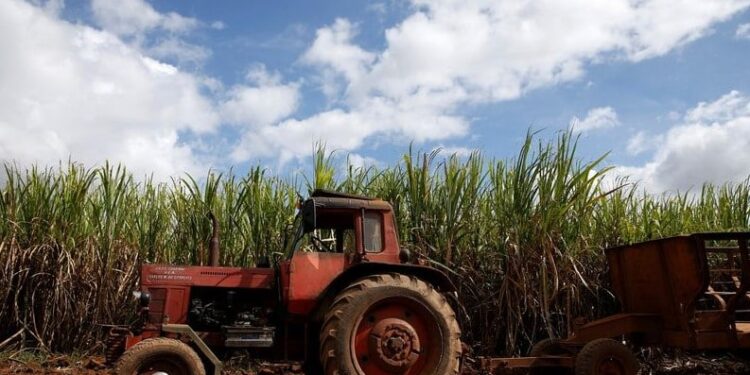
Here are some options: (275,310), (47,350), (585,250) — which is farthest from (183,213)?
(585,250)

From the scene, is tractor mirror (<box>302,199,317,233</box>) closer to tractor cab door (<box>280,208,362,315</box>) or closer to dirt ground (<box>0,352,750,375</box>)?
tractor cab door (<box>280,208,362,315</box>)

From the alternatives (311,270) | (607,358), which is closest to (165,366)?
(311,270)

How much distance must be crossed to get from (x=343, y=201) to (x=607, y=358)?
2.73m

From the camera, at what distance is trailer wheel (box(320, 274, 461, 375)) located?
15.8ft

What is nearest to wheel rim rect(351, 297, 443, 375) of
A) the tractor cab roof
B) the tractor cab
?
the tractor cab

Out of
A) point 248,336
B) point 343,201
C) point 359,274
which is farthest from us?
point 343,201

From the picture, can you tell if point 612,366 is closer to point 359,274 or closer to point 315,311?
point 359,274

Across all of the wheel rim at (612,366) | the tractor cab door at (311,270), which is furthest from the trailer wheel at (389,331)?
the wheel rim at (612,366)

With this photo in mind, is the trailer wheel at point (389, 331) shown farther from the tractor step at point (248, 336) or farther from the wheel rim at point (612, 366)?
the wheel rim at point (612, 366)

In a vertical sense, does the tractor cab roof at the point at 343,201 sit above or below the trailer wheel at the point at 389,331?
above

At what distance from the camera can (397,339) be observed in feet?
16.5

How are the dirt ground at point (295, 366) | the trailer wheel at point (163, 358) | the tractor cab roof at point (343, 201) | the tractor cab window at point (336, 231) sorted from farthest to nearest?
1. the dirt ground at point (295, 366)
2. the tractor cab window at point (336, 231)
3. the tractor cab roof at point (343, 201)
4. the trailer wheel at point (163, 358)

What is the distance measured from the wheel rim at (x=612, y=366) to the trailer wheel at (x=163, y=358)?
3407mm

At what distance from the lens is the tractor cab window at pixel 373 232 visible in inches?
214
